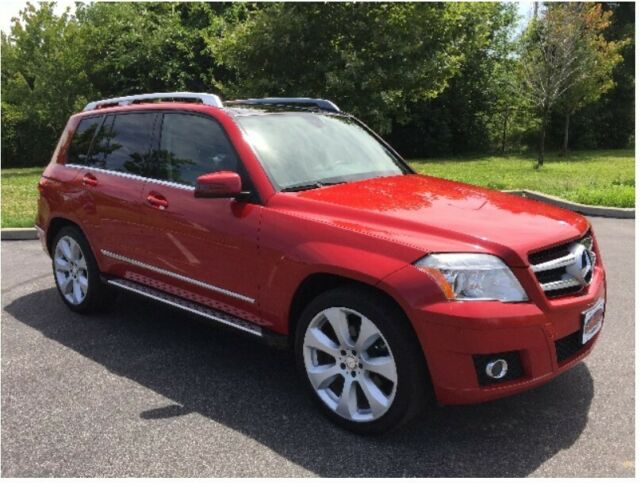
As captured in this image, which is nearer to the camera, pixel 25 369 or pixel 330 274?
pixel 330 274

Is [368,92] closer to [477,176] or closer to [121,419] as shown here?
[477,176]

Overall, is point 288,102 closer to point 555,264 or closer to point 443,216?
point 443,216

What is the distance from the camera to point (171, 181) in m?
4.36

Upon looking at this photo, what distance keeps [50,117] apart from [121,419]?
21.2 metres

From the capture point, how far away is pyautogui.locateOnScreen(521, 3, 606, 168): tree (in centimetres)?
1838

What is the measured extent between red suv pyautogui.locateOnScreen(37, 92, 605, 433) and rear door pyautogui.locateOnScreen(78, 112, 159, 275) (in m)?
0.01

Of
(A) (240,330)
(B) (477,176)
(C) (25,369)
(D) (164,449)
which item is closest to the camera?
(D) (164,449)

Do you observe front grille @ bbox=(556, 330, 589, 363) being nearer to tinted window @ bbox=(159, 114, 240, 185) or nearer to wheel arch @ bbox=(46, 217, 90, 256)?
tinted window @ bbox=(159, 114, 240, 185)

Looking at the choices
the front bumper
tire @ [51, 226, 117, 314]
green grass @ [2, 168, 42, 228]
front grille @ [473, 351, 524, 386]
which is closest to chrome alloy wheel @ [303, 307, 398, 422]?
the front bumper

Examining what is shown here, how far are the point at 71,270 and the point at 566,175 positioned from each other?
13.8m

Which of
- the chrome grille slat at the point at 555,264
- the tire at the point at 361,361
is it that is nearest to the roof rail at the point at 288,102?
the tire at the point at 361,361

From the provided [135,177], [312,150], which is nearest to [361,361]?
[312,150]

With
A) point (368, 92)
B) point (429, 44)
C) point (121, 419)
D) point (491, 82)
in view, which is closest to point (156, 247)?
point (121, 419)

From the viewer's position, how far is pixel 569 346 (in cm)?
326
